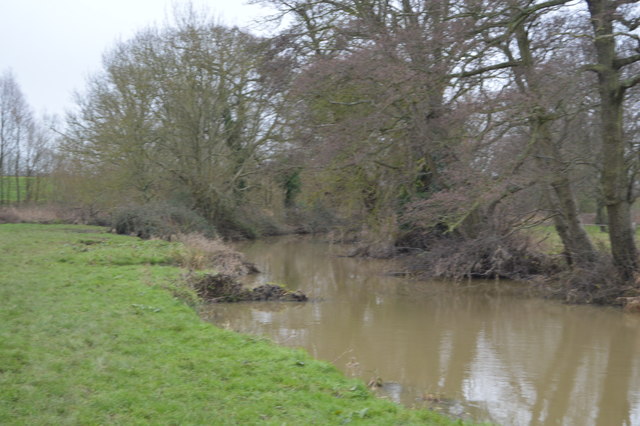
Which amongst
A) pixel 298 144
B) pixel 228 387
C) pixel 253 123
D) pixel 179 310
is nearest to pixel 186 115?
pixel 253 123

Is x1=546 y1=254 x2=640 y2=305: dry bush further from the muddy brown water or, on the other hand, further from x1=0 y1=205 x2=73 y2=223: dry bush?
x1=0 y1=205 x2=73 y2=223: dry bush

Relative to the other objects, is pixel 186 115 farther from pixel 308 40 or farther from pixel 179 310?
pixel 179 310

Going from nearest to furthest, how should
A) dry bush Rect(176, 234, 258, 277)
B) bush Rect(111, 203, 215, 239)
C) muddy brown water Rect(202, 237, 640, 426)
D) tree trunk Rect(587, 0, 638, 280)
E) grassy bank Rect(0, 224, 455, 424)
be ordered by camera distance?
grassy bank Rect(0, 224, 455, 424), muddy brown water Rect(202, 237, 640, 426), tree trunk Rect(587, 0, 638, 280), dry bush Rect(176, 234, 258, 277), bush Rect(111, 203, 215, 239)

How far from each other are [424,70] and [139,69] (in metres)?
18.3

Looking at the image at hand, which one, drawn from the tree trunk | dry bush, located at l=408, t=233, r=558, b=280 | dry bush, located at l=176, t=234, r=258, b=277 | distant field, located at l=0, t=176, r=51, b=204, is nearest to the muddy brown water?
dry bush, located at l=408, t=233, r=558, b=280

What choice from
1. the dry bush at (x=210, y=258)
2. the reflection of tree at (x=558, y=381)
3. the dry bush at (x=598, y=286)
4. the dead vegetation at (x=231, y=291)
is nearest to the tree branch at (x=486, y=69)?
the dry bush at (x=598, y=286)

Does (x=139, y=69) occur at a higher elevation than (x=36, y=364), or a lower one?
higher

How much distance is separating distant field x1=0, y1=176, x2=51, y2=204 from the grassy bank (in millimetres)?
29409

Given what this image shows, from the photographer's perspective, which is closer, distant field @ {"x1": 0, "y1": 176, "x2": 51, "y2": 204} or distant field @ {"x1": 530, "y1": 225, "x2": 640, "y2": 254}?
distant field @ {"x1": 530, "y1": 225, "x2": 640, "y2": 254}

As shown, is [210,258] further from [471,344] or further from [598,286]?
[598,286]

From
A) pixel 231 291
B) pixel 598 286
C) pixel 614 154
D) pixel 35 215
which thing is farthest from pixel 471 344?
pixel 35 215

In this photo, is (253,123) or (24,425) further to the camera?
(253,123)

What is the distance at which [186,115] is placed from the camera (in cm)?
2842

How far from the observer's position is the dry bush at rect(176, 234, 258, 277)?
1549 centimetres
